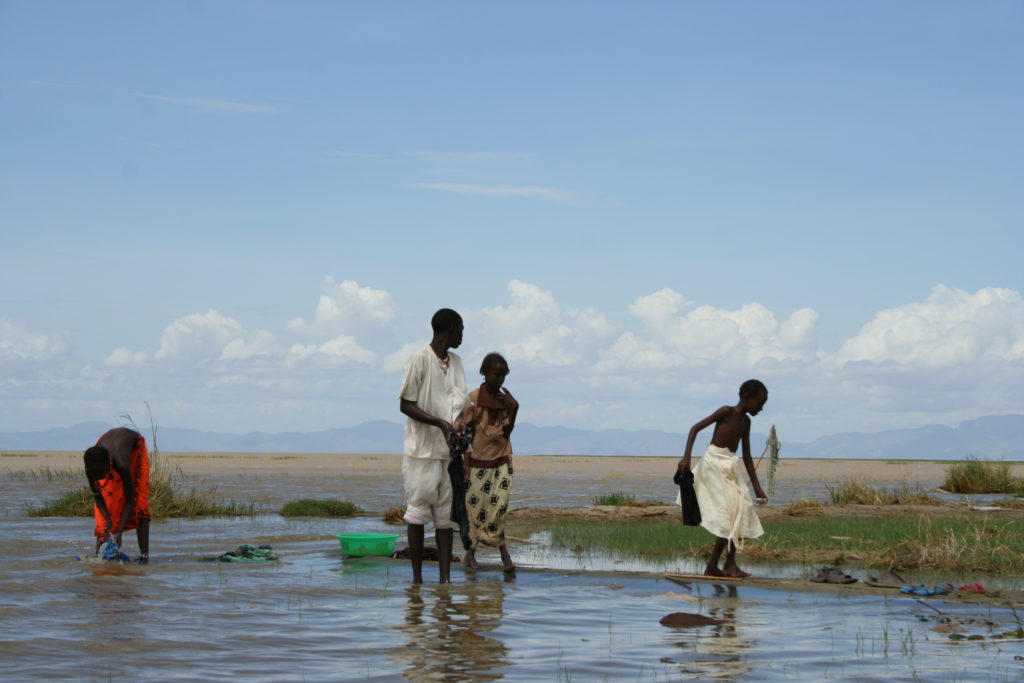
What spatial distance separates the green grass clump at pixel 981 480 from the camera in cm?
2773

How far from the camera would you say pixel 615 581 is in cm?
1004

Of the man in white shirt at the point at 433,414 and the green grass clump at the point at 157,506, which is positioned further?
the green grass clump at the point at 157,506

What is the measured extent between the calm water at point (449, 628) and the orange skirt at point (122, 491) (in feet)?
1.45

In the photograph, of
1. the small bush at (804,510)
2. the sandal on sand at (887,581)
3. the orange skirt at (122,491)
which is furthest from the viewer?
the small bush at (804,510)

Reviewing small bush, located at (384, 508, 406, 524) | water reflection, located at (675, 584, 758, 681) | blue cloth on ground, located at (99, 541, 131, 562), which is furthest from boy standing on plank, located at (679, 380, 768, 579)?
small bush, located at (384, 508, 406, 524)

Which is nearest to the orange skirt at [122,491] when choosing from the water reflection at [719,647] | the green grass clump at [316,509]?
the water reflection at [719,647]

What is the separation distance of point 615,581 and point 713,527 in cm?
103

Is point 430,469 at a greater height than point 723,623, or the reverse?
point 430,469

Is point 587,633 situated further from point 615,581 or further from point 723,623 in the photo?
point 615,581

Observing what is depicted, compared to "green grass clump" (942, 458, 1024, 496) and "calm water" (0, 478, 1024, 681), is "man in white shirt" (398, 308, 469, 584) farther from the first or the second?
"green grass clump" (942, 458, 1024, 496)

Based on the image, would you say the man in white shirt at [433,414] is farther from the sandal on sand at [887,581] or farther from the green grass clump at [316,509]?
the green grass clump at [316,509]

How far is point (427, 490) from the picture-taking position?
28.8ft

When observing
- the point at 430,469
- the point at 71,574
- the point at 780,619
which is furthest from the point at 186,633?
the point at 780,619

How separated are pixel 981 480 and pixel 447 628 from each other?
24.2m
